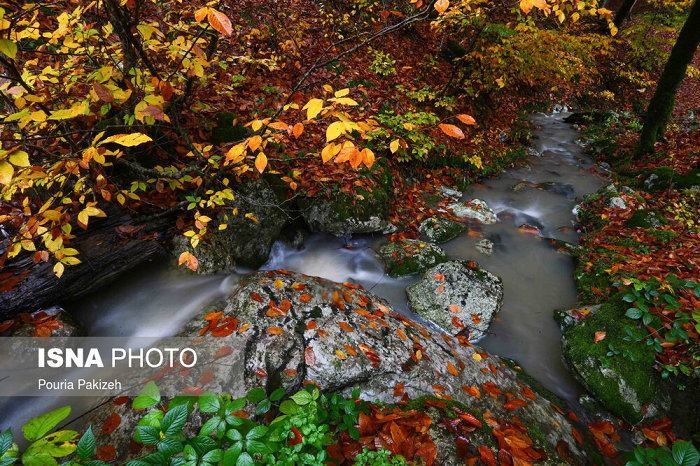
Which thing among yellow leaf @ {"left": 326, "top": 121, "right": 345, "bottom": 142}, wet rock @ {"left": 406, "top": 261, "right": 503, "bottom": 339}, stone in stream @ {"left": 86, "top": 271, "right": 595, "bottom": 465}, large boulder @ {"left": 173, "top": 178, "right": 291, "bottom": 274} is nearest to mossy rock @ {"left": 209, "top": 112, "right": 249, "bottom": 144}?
large boulder @ {"left": 173, "top": 178, "right": 291, "bottom": 274}

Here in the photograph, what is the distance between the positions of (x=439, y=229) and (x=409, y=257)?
49.6 inches

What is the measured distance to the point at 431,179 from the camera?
8.03m

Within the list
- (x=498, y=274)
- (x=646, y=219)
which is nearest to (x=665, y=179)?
Answer: (x=646, y=219)

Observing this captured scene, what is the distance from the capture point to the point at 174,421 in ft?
5.21

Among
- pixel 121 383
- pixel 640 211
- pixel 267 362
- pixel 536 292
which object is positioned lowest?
pixel 536 292

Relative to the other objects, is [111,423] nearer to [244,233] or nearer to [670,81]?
[244,233]

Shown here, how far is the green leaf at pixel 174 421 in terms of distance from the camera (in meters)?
1.55

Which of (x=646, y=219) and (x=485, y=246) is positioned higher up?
(x=646, y=219)

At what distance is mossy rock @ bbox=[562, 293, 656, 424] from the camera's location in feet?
12.2

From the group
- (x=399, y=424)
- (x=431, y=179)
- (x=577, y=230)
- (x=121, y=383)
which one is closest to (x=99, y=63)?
(x=121, y=383)

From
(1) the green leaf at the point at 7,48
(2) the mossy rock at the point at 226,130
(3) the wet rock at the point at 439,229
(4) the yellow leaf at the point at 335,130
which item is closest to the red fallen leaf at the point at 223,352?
(4) the yellow leaf at the point at 335,130

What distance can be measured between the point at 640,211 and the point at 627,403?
4.39 metres

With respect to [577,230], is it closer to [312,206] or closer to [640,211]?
[640,211]

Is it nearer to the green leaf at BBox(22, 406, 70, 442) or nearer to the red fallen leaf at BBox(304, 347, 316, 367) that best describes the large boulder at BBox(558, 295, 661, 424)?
the red fallen leaf at BBox(304, 347, 316, 367)
